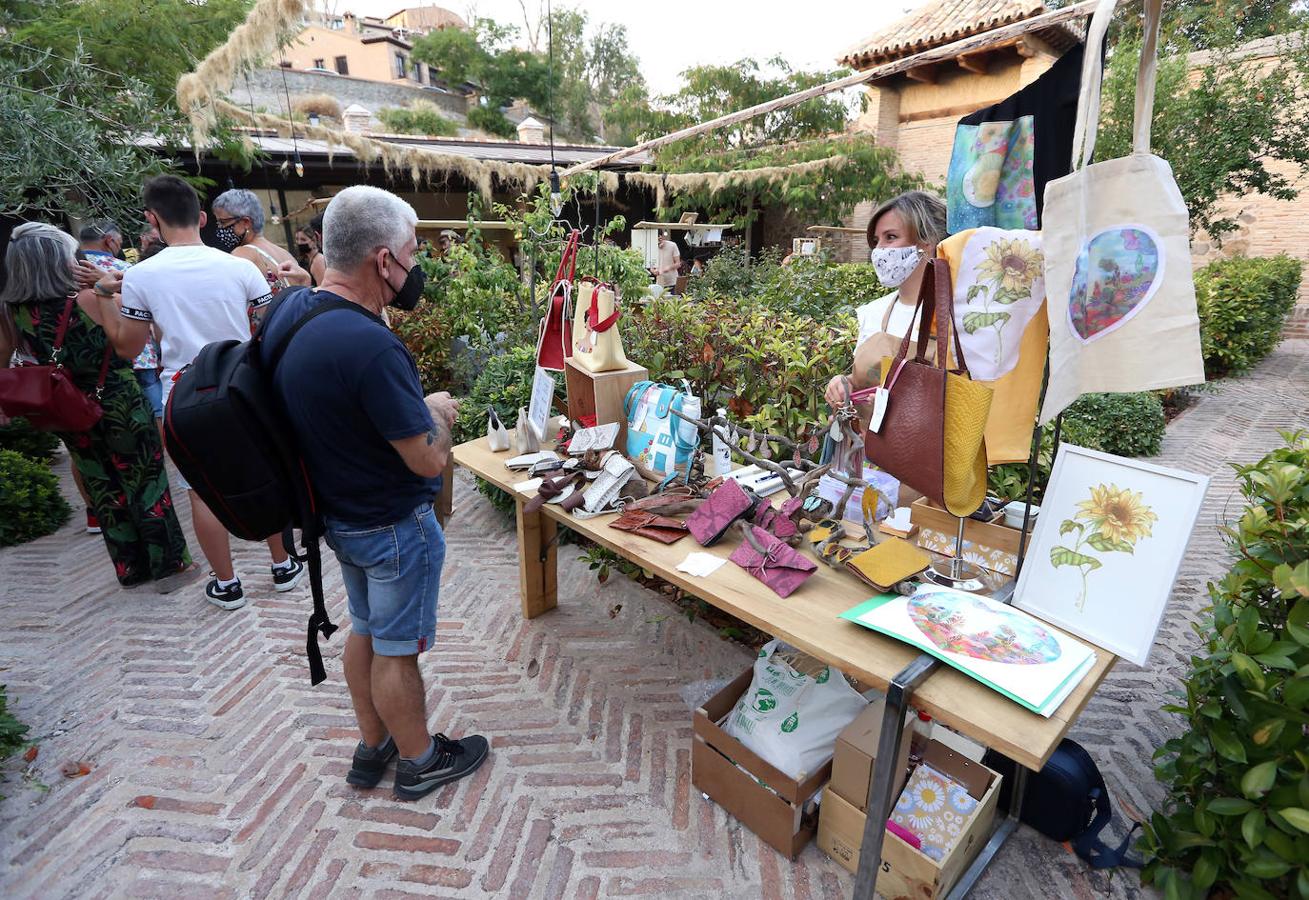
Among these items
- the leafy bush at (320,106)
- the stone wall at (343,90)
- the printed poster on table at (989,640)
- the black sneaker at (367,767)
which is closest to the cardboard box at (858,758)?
the printed poster on table at (989,640)

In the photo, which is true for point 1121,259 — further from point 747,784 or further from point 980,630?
point 747,784

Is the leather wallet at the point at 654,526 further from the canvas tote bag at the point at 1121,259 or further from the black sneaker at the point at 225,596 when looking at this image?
the black sneaker at the point at 225,596

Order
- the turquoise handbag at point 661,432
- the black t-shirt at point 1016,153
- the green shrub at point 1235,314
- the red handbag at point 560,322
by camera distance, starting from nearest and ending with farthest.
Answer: the black t-shirt at point 1016,153 < the turquoise handbag at point 661,432 < the red handbag at point 560,322 < the green shrub at point 1235,314

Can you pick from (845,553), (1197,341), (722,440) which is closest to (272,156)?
(722,440)

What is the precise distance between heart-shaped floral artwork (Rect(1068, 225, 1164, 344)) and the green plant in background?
0.72m

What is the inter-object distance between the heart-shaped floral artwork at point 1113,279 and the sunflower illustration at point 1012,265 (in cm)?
21

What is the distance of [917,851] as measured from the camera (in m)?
2.01

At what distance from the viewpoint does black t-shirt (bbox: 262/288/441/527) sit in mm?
1862

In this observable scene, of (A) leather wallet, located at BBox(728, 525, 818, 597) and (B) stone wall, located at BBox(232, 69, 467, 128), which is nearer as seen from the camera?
(A) leather wallet, located at BBox(728, 525, 818, 597)

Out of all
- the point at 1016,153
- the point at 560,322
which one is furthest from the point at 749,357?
the point at 1016,153

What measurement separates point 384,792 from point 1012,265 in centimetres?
290

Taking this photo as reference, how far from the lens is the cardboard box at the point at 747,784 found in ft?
7.33

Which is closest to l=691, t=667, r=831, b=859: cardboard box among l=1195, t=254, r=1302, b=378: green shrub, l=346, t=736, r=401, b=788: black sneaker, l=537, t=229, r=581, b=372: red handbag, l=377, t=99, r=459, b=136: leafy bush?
l=346, t=736, r=401, b=788: black sneaker

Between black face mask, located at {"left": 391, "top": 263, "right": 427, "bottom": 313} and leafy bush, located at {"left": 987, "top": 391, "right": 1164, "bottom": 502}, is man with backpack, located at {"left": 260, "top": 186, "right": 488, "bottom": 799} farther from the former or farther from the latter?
leafy bush, located at {"left": 987, "top": 391, "right": 1164, "bottom": 502}
